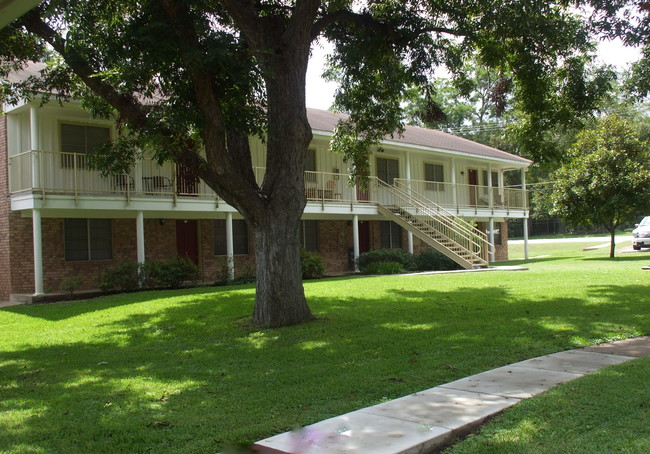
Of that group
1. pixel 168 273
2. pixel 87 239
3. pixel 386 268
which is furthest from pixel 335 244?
pixel 87 239

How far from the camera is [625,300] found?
11375mm

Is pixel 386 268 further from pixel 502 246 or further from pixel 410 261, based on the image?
pixel 502 246

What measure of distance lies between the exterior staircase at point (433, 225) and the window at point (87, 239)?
397 inches

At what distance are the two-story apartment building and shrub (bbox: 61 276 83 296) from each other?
0.59 meters

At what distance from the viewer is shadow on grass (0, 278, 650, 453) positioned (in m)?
4.90

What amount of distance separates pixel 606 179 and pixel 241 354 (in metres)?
22.5

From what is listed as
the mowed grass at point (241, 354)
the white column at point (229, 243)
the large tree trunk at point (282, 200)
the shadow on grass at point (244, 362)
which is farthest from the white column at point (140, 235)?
the large tree trunk at point (282, 200)

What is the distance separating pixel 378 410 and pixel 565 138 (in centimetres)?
5148

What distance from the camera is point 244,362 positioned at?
7.37m

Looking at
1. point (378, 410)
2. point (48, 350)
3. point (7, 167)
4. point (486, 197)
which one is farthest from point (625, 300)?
point (486, 197)

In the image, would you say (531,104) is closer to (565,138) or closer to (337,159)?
(337,159)

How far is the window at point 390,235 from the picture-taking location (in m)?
26.4

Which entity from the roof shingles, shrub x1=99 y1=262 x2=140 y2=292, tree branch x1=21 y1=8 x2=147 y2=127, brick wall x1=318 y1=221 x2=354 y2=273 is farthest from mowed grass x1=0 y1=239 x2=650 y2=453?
the roof shingles

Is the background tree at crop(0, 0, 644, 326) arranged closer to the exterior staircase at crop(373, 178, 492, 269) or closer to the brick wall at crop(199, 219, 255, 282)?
the brick wall at crop(199, 219, 255, 282)
